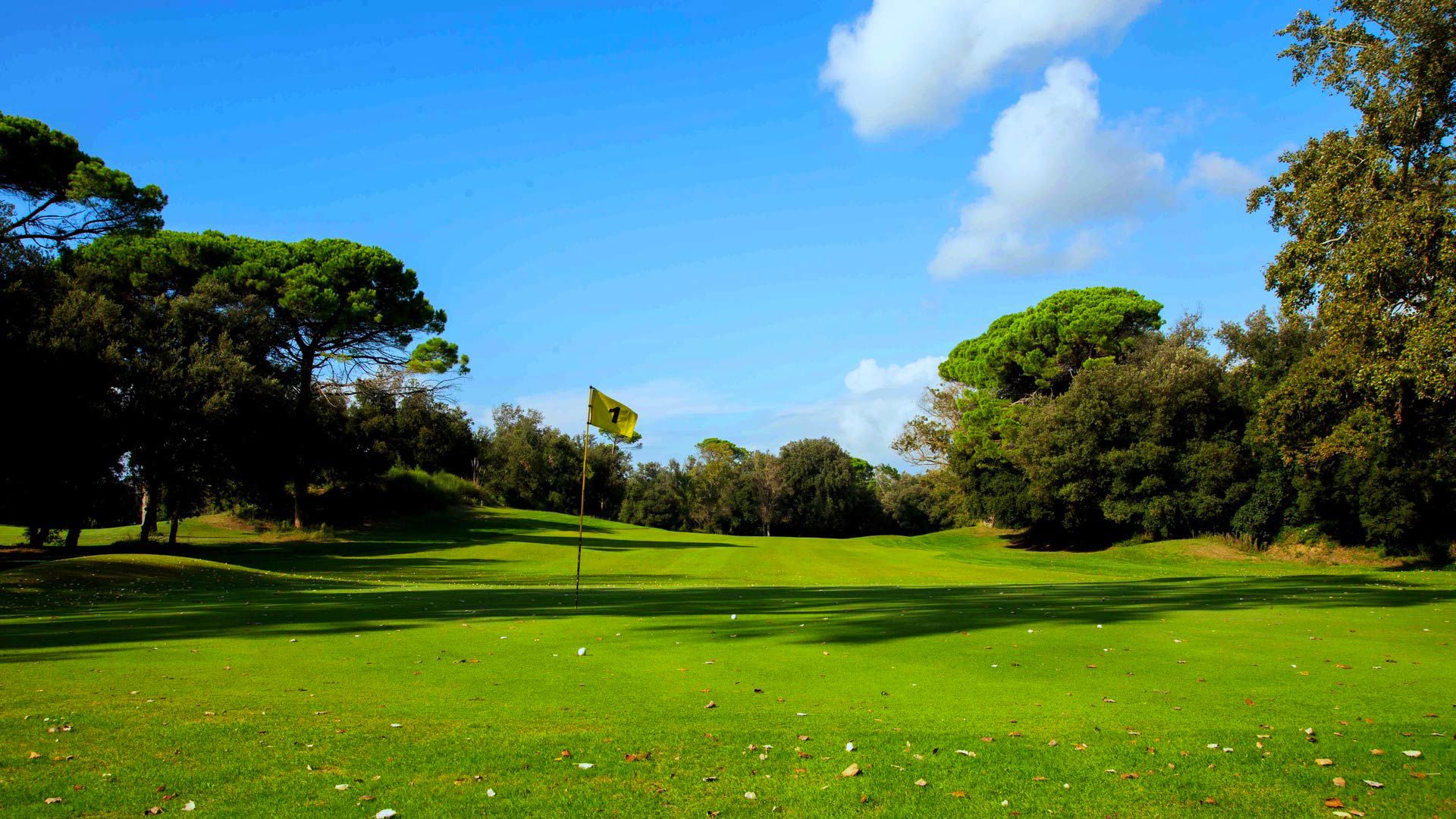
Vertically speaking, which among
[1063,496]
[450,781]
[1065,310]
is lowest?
[450,781]

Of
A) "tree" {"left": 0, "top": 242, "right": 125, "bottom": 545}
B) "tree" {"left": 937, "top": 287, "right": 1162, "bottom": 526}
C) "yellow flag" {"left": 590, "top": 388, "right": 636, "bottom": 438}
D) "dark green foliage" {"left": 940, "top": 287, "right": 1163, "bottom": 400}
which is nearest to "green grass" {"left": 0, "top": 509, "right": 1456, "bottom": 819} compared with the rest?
"yellow flag" {"left": 590, "top": 388, "right": 636, "bottom": 438}

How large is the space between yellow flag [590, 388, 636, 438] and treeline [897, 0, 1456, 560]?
53.8 ft

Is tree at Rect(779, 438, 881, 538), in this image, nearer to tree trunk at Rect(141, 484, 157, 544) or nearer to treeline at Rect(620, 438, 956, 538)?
treeline at Rect(620, 438, 956, 538)

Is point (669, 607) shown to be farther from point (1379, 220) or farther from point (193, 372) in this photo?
point (193, 372)

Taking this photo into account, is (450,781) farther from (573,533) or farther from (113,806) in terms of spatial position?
(573,533)

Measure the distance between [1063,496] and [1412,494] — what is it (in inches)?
607

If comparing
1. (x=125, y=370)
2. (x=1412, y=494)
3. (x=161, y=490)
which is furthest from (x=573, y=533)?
(x=1412, y=494)

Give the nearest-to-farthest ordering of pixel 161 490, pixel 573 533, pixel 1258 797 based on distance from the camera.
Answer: pixel 1258 797 < pixel 161 490 < pixel 573 533

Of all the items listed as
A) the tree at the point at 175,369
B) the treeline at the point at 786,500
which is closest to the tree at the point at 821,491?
the treeline at the point at 786,500

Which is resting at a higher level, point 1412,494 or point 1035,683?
point 1412,494

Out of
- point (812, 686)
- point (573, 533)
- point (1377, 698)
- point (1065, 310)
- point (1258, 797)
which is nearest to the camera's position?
point (1258, 797)

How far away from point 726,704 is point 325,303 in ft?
143

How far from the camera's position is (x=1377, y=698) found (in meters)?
8.12

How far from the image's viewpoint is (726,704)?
8125 millimetres
